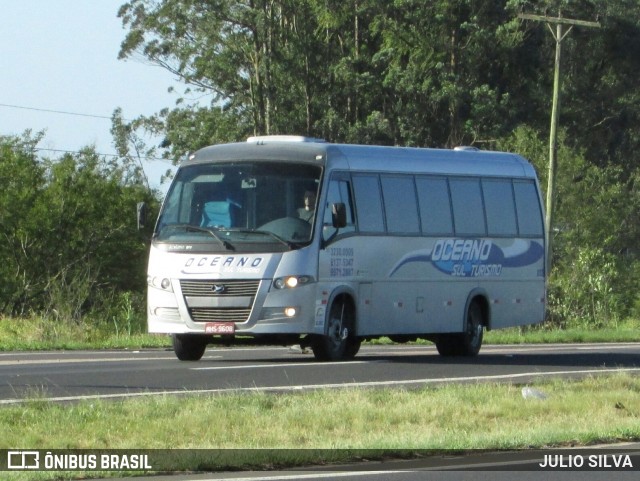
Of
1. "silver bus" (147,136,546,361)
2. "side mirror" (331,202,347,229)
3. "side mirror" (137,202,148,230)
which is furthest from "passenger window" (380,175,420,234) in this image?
"side mirror" (137,202,148,230)

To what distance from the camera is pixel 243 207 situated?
2153 cm

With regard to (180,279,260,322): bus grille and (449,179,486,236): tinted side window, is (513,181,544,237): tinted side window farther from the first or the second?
(180,279,260,322): bus grille

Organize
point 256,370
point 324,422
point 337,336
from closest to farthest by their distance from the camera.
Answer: point 324,422 → point 256,370 → point 337,336

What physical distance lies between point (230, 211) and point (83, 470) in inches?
442

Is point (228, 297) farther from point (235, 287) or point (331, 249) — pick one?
point (331, 249)

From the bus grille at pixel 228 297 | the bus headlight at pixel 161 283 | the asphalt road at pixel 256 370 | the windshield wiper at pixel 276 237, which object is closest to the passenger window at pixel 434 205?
the asphalt road at pixel 256 370

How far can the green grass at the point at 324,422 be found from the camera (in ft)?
38.7

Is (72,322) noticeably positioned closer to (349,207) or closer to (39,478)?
(349,207)

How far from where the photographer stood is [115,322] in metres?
33.8

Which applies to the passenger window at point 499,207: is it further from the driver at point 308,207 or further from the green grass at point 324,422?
the green grass at point 324,422

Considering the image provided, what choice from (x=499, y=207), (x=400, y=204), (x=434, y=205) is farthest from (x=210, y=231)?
(x=499, y=207)

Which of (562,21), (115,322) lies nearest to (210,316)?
(115,322)

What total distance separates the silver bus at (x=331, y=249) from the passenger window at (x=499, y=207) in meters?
0.03

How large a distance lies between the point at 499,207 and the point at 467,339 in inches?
94.3
